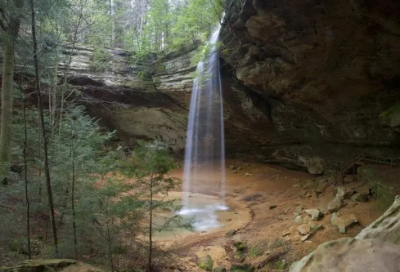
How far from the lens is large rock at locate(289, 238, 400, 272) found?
2.93 metres

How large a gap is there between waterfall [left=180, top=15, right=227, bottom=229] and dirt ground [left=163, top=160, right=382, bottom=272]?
50.7 inches

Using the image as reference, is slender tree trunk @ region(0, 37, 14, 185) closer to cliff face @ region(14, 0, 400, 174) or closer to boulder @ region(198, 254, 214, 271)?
boulder @ region(198, 254, 214, 271)

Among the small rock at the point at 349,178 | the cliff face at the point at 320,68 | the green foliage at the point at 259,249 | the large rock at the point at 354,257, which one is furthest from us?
the small rock at the point at 349,178

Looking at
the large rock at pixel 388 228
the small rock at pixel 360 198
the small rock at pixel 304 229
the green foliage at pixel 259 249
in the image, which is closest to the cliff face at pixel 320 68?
the small rock at pixel 360 198

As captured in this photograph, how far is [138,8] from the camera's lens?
23.3 meters

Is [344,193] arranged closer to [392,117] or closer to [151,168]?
[392,117]

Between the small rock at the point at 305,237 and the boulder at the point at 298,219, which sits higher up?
the boulder at the point at 298,219

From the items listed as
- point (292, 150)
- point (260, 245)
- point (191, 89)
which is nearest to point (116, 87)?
point (191, 89)

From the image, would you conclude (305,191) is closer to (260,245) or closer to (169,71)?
(260,245)

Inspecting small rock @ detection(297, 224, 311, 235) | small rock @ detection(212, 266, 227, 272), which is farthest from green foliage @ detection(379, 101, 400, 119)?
small rock @ detection(212, 266, 227, 272)

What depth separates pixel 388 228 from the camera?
3.65 meters

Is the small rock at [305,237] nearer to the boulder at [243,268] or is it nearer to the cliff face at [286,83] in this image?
the boulder at [243,268]

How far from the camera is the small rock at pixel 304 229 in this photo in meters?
8.01

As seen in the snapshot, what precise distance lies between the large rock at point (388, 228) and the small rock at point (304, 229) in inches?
164
